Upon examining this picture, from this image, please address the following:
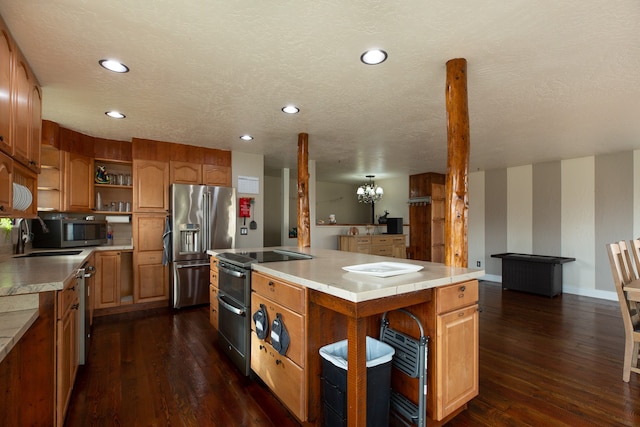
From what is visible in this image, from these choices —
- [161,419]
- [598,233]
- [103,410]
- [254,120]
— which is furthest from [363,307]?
[598,233]

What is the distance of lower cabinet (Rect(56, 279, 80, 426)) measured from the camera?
163 centimetres

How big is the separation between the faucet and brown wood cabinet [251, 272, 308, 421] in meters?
2.54

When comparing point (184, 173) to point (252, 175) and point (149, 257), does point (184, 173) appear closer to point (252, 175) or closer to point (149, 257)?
point (252, 175)

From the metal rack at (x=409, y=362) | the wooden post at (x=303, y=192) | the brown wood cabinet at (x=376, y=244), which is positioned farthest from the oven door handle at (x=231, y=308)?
the brown wood cabinet at (x=376, y=244)

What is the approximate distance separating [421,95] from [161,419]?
9.79 feet

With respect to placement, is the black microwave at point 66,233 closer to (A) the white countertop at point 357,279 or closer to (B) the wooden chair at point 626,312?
(A) the white countertop at point 357,279

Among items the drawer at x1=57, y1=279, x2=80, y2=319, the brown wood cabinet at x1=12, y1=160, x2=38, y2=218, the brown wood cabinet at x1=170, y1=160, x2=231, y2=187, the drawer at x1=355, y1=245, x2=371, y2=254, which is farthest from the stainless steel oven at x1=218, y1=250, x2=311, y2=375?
the drawer at x1=355, y1=245, x2=371, y2=254

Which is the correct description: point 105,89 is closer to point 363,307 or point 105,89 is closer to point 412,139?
point 363,307

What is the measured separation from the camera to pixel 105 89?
248cm

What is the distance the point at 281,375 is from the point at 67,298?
1.37m

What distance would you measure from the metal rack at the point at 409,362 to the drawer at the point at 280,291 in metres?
0.60

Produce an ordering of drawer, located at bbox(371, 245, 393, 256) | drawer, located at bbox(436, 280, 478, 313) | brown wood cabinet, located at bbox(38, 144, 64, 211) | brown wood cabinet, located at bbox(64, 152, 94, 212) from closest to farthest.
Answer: drawer, located at bbox(436, 280, 478, 313) → brown wood cabinet, located at bbox(38, 144, 64, 211) → brown wood cabinet, located at bbox(64, 152, 94, 212) → drawer, located at bbox(371, 245, 393, 256)

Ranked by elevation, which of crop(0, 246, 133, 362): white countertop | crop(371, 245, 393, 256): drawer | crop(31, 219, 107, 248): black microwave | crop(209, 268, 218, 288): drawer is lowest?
crop(371, 245, 393, 256): drawer

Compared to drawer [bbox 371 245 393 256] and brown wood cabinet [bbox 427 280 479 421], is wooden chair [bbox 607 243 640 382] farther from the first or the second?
drawer [bbox 371 245 393 256]
